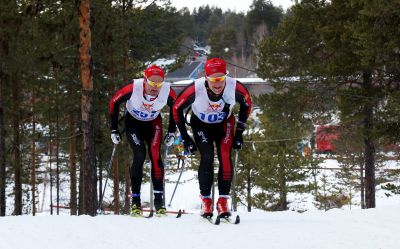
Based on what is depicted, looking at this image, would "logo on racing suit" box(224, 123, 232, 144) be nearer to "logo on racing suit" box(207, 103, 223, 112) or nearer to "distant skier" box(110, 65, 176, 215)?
"logo on racing suit" box(207, 103, 223, 112)

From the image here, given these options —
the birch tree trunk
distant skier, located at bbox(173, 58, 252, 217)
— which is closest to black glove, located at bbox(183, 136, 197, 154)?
distant skier, located at bbox(173, 58, 252, 217)

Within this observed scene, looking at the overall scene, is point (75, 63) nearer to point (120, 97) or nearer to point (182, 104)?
point (120, 97)

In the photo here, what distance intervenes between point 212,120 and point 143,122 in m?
1.14

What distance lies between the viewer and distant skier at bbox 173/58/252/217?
6438 millimetres

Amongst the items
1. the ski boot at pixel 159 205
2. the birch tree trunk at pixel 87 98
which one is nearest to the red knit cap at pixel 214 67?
the ski boot at pixel 159 205

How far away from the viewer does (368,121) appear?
698 inches

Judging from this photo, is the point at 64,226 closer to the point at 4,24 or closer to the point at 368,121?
the point at 4,24

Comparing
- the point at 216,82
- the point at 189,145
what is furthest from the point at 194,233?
the point at 216,82

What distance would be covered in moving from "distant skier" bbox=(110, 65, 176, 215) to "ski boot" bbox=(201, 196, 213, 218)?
2.58 feet

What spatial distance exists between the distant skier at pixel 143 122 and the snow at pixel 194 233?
26.6 inches

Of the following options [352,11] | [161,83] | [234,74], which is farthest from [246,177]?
[234,74]

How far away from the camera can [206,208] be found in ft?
→ 21.6

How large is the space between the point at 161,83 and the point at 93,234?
95.7 inches

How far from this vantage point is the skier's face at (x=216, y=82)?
6336mm
